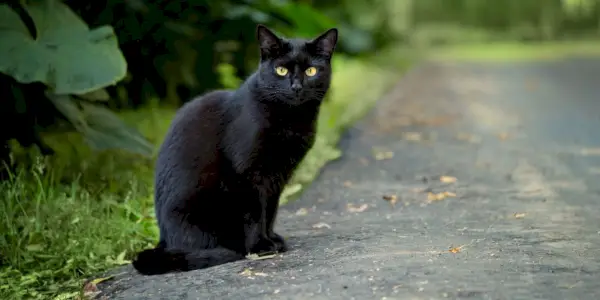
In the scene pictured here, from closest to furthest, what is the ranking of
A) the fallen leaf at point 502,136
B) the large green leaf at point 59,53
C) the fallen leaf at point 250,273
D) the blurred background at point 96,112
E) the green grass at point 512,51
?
the fallen leaf at point 250,273 < the blurred background at point 96,112 < the large green leaf at point 59,53 < the fallen leaf at point 502,136 < the green grass at point 512,51

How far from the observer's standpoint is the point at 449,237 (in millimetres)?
3990

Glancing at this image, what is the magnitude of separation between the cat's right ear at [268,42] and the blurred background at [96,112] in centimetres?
92

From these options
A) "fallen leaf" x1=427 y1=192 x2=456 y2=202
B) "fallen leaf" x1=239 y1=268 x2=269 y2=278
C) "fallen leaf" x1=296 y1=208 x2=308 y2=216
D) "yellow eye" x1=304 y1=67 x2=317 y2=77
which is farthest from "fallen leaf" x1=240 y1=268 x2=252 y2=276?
"fallen leaf" x1=427 y1=192 x2=456 y2=202

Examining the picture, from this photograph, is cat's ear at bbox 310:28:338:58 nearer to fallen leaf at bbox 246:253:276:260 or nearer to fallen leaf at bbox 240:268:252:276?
fallen leaf at bbox 246:253:276:260

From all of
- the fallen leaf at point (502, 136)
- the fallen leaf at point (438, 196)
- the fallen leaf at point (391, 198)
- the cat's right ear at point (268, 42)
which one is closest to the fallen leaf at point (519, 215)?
the fallen leaf at point (438, 196)

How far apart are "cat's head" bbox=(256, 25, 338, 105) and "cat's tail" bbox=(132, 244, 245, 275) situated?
76 cm

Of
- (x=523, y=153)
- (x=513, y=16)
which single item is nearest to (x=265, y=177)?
(x=523, y=153)

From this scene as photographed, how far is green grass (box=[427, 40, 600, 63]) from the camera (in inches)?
864

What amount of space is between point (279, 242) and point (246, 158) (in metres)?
0.43

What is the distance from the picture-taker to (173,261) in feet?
12.5

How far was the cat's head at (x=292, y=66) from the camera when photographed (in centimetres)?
396

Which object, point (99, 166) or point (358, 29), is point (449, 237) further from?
point (358, 29)

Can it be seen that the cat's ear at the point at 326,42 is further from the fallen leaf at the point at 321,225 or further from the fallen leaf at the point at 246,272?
the fallen leaf at the point at 246,272

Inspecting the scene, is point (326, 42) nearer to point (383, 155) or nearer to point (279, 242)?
point (279, 242)
